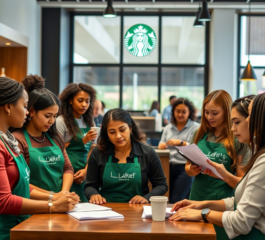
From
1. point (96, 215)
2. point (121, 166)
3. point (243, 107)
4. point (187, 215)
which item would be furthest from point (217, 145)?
point (96, 215)

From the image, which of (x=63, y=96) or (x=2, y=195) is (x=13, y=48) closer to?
(x=63, y=96)

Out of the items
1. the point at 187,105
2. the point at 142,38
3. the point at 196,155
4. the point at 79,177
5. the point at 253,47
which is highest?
the point at 142,38

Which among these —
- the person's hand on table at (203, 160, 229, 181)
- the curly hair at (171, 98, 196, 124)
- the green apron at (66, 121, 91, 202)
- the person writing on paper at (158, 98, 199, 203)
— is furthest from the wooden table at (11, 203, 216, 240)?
the curly hair at (171, 98, 196, 124)

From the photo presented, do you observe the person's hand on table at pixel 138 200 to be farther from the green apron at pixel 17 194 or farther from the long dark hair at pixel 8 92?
the long dark hair at pixel 8 92

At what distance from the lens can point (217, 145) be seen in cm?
262

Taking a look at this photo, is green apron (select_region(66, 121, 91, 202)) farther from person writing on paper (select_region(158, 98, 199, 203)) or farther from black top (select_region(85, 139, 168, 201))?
person writing on paper (select_region(158, 98, 199, 203))

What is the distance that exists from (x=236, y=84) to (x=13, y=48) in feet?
17.4

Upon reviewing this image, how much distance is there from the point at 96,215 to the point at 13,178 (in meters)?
0.46

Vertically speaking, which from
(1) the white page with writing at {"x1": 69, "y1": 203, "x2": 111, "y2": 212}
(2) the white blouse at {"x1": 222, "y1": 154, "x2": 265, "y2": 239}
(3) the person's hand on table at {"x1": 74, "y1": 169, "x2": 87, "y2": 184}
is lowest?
(3) the person's hand on table at {"x1": 74, "y1": 169, "x2": 87, "y2": 184}

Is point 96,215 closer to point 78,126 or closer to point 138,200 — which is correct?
point 138,200

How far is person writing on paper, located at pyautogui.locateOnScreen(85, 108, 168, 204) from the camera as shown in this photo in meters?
2.46

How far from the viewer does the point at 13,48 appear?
764 centimetres

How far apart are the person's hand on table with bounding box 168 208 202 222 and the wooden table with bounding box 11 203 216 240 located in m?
0.03

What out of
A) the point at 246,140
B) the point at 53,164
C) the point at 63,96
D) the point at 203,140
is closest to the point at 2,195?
the point at 53,164
